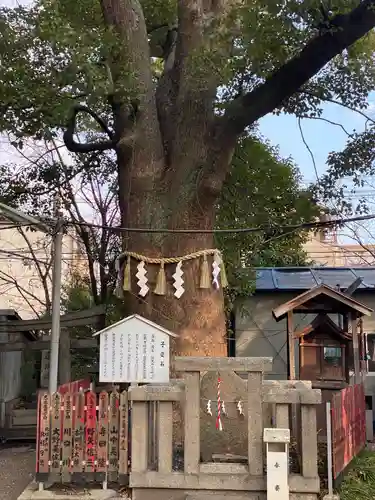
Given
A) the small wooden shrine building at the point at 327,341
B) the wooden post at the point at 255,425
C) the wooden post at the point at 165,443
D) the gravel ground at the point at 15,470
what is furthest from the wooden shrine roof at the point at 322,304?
the gravel ground at the point at 15,470

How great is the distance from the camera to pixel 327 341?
8672 mm

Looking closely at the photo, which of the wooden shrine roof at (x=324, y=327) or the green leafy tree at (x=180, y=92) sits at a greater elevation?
the green leafy tree at (x=180, y=92)

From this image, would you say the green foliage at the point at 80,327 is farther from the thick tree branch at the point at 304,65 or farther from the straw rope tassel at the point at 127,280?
the thick tree branch at the point at 304,65

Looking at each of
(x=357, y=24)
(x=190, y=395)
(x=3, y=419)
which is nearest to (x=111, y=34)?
(x=357, y=24)

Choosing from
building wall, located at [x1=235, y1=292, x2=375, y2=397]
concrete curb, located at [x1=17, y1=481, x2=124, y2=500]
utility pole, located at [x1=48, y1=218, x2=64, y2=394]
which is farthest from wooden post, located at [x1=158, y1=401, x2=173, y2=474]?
building wall, located at [x1=235, y1=292, x2=375, y2=397]

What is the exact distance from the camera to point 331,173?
1016 cm

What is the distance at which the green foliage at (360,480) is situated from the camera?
5.94 m

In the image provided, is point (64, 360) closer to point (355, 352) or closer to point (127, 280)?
point (127, 280)

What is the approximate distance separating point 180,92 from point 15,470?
610 cm

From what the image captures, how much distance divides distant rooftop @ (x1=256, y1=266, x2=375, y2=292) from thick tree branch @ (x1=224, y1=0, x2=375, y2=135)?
6.24 m

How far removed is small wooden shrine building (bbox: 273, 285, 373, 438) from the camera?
8.29 meters

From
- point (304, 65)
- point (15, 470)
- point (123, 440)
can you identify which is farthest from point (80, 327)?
point (304, 65)

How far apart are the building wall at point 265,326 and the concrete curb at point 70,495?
753 centimetres

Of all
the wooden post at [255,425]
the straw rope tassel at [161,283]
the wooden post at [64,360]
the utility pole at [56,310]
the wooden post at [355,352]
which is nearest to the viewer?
the wooden post at [255,425]
